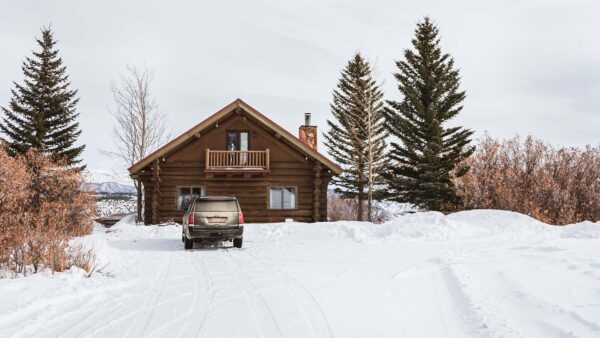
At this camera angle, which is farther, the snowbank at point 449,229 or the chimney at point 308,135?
the chimney at point 308,135

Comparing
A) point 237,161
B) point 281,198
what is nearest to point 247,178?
point 237,161

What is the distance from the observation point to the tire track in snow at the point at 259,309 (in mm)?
4938

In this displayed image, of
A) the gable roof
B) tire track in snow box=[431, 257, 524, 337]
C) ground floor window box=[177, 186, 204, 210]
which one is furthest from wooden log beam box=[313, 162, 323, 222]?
tire track in snow box=[431, 257, 524, 337]

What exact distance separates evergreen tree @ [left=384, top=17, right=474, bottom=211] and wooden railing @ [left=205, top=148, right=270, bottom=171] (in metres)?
10.4

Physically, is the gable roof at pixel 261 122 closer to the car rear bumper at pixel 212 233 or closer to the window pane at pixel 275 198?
the window pane at pixel 275 198

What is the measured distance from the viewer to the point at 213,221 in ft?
43.4

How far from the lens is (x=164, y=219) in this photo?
22.5m

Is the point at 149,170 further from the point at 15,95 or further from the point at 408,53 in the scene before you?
the point at 408,53

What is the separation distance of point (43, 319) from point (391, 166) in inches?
1022

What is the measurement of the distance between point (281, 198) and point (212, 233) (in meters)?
10.2

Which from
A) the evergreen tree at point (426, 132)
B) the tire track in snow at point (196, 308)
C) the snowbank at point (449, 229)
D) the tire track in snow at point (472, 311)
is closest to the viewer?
the tire track in snow at point (472, 311)

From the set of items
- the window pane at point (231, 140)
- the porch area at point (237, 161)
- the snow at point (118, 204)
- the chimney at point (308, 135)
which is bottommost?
the snow at point (118, 204)

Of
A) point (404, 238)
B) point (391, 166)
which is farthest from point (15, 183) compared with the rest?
point (391, 166)

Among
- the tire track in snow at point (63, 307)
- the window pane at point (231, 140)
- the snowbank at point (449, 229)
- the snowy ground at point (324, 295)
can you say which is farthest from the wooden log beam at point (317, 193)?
the tire track in snow at point (63, 307)
